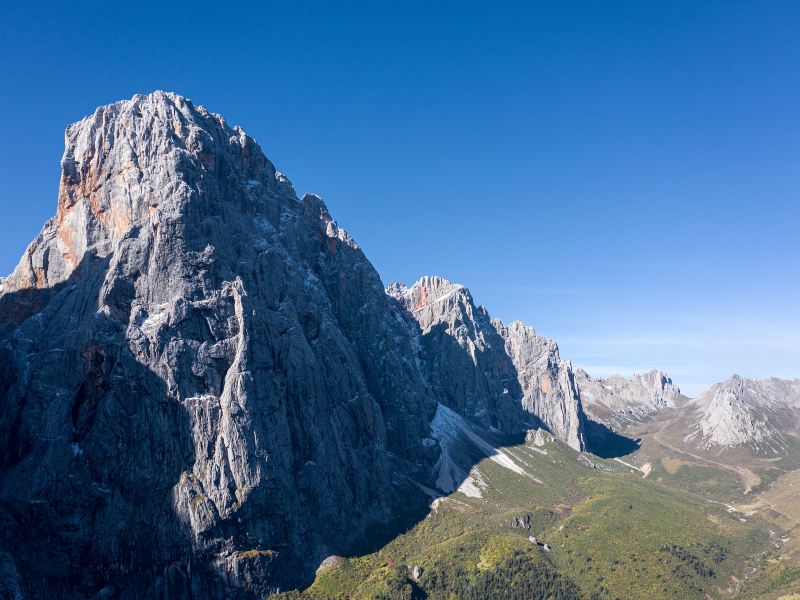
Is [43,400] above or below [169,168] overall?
below

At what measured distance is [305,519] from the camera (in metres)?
191

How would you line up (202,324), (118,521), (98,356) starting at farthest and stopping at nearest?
(202,324), (98,356), (118,521)

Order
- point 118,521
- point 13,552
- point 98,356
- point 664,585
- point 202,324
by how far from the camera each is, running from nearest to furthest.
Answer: point 13,552
point 118,521
point 98,356
point 202,324
point 664,585

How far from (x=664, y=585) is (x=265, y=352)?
5709 inches

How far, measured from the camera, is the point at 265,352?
632ft

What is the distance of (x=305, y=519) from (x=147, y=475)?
163 ft

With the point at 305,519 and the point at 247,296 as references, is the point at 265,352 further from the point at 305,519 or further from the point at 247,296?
the point at 305,519

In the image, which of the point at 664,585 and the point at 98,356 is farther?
the point at 664,585

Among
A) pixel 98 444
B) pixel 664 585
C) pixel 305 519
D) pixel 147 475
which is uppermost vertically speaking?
pixel 98 444

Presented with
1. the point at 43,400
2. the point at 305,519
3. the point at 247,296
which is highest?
the point at 247,296

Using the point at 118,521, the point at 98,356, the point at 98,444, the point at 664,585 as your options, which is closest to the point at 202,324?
the point at 98,356

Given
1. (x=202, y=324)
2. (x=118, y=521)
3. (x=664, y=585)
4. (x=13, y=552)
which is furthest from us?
(x=664, y=585)

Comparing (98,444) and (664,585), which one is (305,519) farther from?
(664,585)

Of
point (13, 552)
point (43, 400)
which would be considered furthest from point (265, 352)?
point (13, 552)
